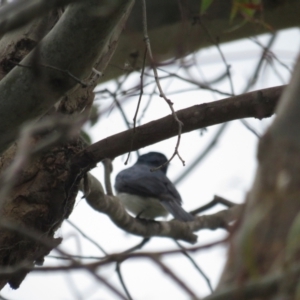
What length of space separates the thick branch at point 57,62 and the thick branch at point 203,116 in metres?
0.41

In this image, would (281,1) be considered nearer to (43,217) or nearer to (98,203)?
(98,203)

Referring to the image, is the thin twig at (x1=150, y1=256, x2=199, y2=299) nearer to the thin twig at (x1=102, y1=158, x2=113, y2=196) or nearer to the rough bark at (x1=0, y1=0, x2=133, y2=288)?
the rough bark at (x1=0, y1=0, x2=133, y2=288)

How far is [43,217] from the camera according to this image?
238 cm

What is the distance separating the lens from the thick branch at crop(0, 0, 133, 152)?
1727 millimetres

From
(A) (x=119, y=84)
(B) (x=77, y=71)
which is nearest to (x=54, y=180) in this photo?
(B) (x=77, y=71)

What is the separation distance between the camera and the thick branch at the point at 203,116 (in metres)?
2.14

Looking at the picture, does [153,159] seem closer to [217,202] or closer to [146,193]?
[146,193]

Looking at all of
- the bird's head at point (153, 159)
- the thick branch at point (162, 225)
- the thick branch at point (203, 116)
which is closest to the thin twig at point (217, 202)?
the thick branch at point (162, 225)

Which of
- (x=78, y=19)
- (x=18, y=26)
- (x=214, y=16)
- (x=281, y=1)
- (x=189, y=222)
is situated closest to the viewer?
(x=18, y=26)

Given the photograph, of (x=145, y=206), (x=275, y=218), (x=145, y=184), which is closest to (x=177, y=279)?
(x=275, y=218)

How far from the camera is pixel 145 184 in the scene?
5.55 metres

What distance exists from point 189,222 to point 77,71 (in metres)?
2.21

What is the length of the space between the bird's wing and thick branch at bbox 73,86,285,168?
3172 mm

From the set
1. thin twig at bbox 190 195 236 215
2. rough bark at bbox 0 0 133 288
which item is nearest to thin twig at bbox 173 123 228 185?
thin twig at bbox 190 195 236 215
